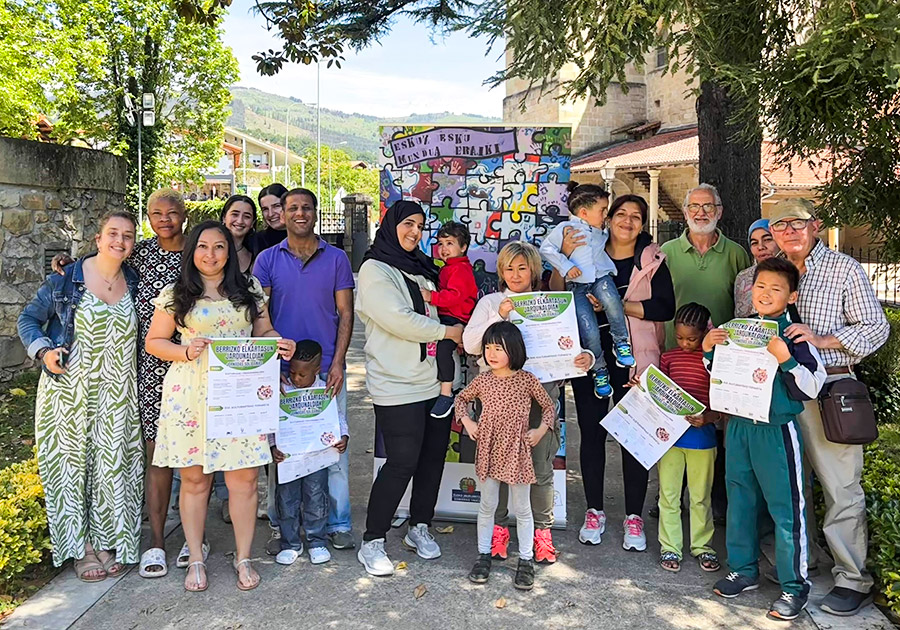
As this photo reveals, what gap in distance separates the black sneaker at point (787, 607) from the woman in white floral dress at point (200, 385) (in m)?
2.59

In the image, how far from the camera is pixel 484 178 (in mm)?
5012

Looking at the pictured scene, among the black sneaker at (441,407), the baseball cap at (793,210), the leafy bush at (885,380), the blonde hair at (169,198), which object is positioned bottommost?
the leafy bush at (885,380)

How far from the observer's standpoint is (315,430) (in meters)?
4.16

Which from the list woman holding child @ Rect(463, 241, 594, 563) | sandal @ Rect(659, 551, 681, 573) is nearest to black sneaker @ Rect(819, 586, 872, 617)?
sandal @ Rect(659, 551, 681, 573)

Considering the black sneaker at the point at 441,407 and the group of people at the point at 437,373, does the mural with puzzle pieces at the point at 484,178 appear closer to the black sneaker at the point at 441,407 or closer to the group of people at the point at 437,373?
the group of people at the point at 437,373

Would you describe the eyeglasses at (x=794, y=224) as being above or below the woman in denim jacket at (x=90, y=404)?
above

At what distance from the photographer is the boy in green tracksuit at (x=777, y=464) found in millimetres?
3559

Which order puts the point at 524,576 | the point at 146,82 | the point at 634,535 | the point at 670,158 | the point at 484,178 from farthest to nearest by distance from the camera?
the point at 146,82
the point at 670,158
the point at 484,178
the point at 634,535
the point at 524,576

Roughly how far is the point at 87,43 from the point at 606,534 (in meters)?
25.3

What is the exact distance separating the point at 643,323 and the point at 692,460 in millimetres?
825

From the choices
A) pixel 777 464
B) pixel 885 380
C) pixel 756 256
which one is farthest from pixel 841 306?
pixel 885 380

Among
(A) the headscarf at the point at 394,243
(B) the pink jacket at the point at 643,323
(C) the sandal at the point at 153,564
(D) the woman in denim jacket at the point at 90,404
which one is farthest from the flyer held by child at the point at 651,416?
(D) the woman in denim jacket at the point at 90,404

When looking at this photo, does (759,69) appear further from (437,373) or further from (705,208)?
(437,373)

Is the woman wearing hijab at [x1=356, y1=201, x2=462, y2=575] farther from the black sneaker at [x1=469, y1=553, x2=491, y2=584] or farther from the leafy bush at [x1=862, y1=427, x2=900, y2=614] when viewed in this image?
the leafy bush at [x1=862, y1=427, x2=900, y2=614]
